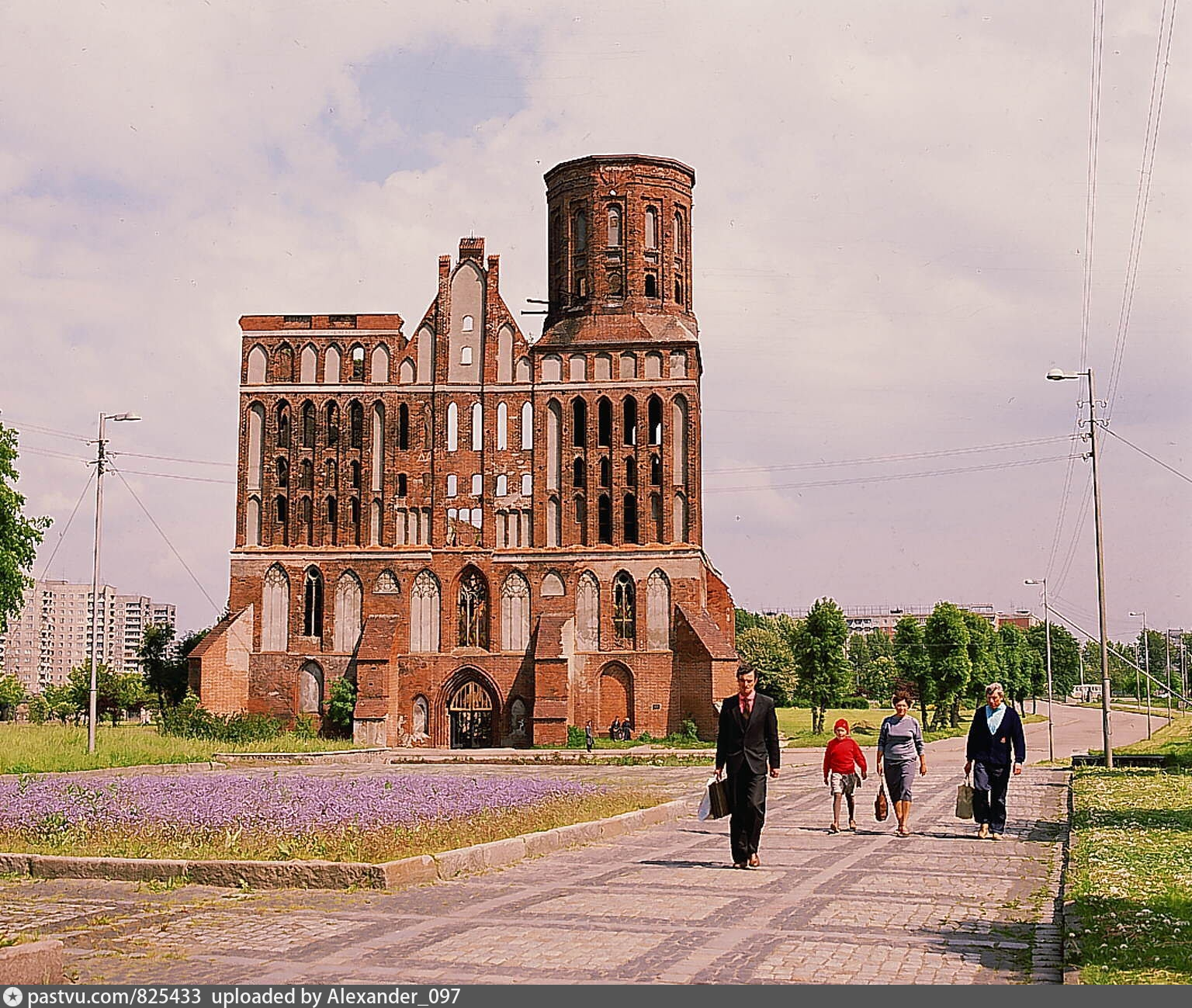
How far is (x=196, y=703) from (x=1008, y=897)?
4392cm

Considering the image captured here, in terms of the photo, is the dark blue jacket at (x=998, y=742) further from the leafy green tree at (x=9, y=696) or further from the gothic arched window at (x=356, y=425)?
the leafy green tree at (x=9, y=696)

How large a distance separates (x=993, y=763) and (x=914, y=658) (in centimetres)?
6163

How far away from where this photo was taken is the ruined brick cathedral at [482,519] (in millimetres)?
53094

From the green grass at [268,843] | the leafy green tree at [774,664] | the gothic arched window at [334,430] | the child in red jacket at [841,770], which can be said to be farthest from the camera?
the leafy green tree at [774,664]

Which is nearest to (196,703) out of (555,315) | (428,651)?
(428,651)

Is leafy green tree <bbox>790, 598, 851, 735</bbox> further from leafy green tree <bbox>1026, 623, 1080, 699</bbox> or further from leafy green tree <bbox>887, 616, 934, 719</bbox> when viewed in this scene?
leafy green tree <bbox>1026, 623, 1080, 699</bbox>

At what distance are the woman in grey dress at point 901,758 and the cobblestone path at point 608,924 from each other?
234cm

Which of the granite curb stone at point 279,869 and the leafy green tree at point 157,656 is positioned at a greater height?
the leafy green tree at point 157,656

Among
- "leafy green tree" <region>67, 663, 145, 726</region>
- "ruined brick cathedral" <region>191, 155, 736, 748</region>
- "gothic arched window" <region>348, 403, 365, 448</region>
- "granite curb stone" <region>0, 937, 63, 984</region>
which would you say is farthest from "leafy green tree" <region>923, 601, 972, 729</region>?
"granite curb stone" <region>0, 937, 63, 984</region>

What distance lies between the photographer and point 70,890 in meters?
11.4

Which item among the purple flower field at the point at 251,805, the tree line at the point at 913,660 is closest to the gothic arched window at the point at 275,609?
the tree line at the point at 913,660

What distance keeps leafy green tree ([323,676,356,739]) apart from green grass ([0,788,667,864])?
3900 cm

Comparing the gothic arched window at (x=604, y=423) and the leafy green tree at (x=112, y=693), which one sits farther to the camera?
the leafy green tree at (x=112, y=693)
